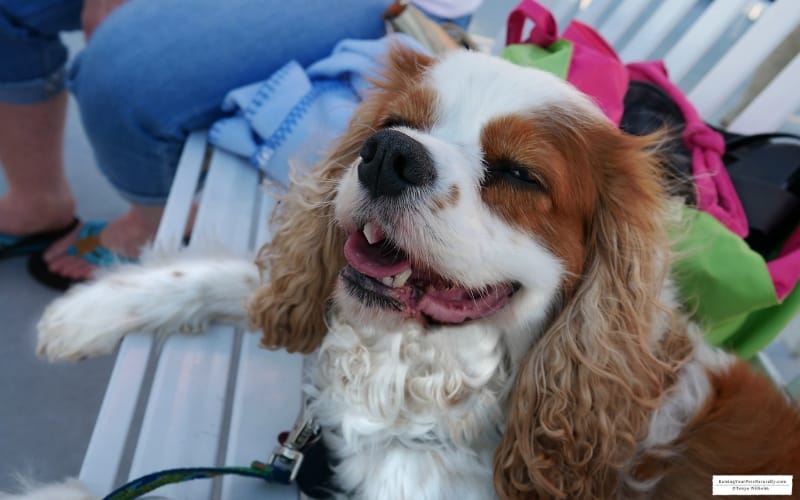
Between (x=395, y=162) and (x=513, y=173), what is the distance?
21cm

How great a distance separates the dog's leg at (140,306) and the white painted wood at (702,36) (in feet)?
6.09

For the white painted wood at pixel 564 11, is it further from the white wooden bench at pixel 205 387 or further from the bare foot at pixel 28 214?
the bare foot at pixel 28 214

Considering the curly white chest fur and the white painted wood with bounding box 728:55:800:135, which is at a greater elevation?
the white painted wood with bounding box 728:55:800:135

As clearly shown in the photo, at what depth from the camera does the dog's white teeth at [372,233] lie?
1.01 metres

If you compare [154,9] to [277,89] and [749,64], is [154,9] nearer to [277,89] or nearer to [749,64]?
[277,89]

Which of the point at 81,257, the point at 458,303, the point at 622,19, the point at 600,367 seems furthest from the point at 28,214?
the point at 622,19

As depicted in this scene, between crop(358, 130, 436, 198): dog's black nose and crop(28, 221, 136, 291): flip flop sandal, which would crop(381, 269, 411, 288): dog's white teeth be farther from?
crop(28, 221, 136, 291): flip flop sandal

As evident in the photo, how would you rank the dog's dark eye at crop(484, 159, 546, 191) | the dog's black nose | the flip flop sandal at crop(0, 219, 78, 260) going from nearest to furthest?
the dog's black nose, the dog's dark eye at crop(484, 159, 546, 191), the flip flop sandal at crop(0, 219, 78, 260)

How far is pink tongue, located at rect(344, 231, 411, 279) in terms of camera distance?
1041 millimetres

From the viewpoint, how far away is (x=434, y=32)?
6.55 feet

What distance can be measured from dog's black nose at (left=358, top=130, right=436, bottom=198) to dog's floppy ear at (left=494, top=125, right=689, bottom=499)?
0.33 m

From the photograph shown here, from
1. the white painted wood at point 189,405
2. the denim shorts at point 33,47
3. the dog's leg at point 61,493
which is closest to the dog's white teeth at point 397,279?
the white painted wood at point 189,405

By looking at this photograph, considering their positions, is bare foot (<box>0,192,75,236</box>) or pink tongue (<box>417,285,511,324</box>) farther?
bare foot (<box>0,192,75,236</box>)

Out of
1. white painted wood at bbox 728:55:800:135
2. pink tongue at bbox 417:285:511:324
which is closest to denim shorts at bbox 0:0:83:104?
pink tongue at bbox 417:285:511:324
